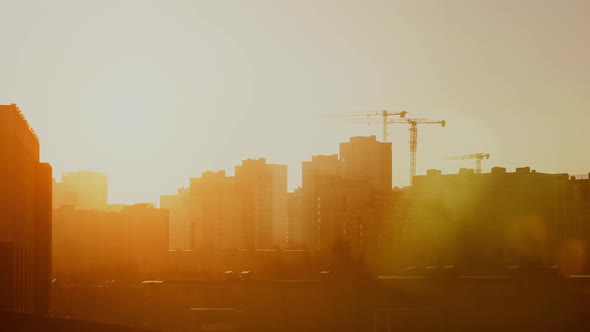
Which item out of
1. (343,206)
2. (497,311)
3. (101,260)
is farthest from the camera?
(343,206)

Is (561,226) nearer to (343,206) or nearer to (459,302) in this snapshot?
(343,206)

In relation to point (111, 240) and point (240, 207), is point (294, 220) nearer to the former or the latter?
point (240, 207)

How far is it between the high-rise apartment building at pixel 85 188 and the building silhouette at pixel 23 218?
103 meters

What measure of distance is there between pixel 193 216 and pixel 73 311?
328 ft

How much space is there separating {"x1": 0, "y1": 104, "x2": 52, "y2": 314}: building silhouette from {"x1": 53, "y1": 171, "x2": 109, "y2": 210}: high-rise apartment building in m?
103

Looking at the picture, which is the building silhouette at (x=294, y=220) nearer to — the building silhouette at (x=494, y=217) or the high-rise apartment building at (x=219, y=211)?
the high-rise apartment building at (x=219, y=211)

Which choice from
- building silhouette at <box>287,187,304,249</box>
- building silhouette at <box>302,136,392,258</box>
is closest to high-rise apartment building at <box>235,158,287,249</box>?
building silhouette at <box>287,187,304,249</box>

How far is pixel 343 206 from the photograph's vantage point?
118688 millimetres

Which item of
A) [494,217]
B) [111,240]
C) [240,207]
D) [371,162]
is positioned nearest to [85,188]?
[240,207]

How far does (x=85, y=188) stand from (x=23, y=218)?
119552 millimetres

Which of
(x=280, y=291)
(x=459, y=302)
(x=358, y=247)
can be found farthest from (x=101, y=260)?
(x=459, y=302)

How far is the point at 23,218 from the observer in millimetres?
35844

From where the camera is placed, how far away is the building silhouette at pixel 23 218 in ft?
97.4

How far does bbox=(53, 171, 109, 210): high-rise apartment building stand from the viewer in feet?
486
